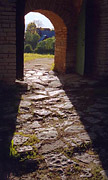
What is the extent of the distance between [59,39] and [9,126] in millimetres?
5471

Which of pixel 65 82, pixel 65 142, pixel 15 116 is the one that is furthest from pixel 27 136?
pixel 65 82

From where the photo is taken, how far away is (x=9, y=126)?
370 centimetres

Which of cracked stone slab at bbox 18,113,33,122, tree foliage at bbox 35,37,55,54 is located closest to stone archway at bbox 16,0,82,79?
cracked stone slab at bbox 18,113,33,122

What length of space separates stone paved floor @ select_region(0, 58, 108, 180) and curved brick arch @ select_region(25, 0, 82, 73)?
2.33 m

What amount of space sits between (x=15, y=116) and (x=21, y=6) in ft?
10.4

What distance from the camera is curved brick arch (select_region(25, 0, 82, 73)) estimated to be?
7.47m

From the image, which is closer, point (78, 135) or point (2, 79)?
point (78, 135)

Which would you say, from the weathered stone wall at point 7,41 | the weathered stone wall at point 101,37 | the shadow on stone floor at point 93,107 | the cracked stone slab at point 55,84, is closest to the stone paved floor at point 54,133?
the shadow on stone floor at point 93,107

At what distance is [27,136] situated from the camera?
3.38 m

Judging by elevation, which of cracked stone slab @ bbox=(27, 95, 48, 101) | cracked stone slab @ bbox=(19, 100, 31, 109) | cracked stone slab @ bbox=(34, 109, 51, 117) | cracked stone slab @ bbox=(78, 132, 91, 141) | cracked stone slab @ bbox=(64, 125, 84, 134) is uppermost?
cracked stone slab @ bbox=(27, 95, 48, 101)

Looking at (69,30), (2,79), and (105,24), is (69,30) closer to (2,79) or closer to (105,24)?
(105,24)

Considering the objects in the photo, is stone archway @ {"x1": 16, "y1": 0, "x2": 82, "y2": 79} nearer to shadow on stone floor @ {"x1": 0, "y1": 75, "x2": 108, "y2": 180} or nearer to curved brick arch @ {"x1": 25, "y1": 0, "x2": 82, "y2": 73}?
curved brick arch @ {"x1": 25, "y1": 0, "x2": 82, "y2": 73}

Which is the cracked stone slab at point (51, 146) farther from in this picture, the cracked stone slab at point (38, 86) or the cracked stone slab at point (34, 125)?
the cracked stone slab at point (38, 86)

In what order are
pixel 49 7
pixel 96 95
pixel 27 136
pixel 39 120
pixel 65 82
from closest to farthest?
pixel 27 136
pixel 39 120
pixel 96 95
pixel 65 82
pixel 49 7
